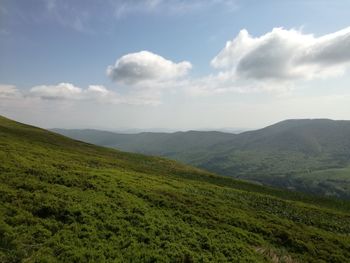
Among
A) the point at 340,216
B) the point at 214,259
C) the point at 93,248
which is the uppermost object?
the point at 93,248

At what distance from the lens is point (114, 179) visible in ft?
130

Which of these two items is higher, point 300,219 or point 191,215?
point 191,215

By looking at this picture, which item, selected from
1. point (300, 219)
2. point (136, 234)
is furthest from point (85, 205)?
Answer: point (300, 219)

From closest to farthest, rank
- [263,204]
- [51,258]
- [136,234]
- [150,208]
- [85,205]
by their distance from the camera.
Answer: [51,258] → [136,234] → [85,205] → [150,208] → [263,204]

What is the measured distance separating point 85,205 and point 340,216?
4279 cm

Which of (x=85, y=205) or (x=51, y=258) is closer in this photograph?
(x=51, y=258)

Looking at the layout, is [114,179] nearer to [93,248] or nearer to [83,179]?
[83,179]

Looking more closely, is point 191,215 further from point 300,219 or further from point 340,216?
point 340,216

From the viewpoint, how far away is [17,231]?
65.0 ft

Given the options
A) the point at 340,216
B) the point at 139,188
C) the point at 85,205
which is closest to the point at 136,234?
the point at 85,205

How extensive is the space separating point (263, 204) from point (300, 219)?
6833mm

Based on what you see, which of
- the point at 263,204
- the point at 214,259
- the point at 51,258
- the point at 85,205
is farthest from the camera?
the point at 263,204

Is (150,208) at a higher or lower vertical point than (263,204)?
higher

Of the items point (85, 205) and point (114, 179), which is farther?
point (114, 179)
